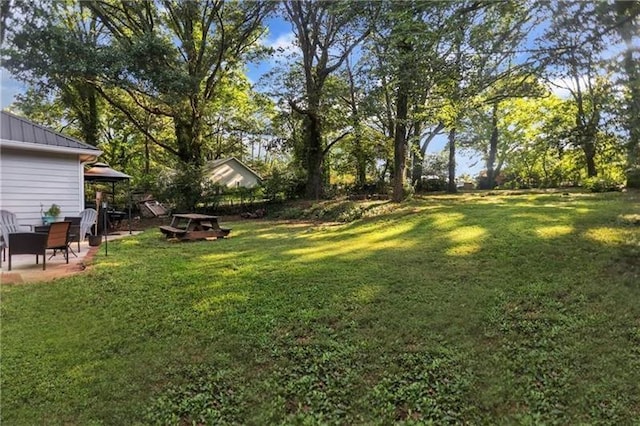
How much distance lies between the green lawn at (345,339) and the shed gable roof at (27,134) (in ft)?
16.1

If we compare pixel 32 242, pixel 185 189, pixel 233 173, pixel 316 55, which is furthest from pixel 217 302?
pixel 233 173

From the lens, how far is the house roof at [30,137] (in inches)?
325

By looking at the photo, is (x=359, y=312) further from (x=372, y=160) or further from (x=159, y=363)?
(x=372, y=160)

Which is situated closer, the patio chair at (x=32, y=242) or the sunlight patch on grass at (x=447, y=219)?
the patio chair at (x=32, y=242)

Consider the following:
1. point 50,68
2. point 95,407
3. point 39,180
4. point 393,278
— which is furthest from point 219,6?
point 95,407

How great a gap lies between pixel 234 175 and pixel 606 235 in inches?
932

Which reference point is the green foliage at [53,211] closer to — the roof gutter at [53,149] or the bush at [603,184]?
the roof gutter at [53,149]

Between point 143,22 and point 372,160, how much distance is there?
37.1 ft

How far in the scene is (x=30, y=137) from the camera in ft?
28.3

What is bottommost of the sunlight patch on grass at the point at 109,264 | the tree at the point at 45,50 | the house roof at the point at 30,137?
the sunlight patch on grass at the point at 109,264

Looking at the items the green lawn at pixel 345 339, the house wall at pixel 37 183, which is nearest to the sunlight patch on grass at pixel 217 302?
the green lawn at pixel 345 339

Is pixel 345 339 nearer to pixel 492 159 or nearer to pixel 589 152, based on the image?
pixel 589 152

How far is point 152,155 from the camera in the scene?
89.8ft

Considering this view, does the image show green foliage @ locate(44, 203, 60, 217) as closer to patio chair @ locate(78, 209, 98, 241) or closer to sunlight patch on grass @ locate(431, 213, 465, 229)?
patio chair @ locate(78, 209, 98, 241)
